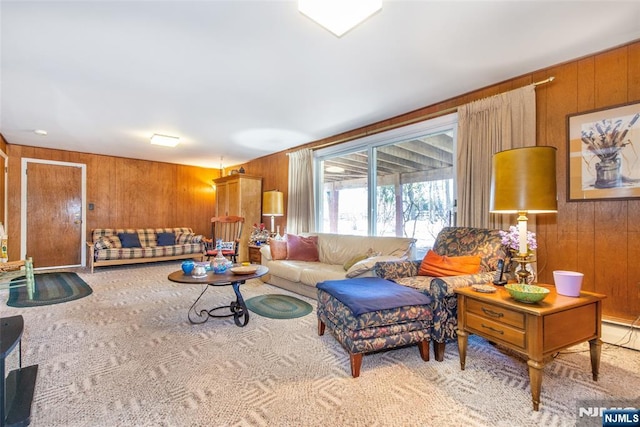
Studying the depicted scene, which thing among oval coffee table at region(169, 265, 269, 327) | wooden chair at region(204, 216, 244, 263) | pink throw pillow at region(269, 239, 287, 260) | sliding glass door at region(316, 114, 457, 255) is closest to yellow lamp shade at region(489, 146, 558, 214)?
sliding glass door at region(316, 114, 457, 255)

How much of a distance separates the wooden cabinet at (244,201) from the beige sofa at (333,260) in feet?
5.74

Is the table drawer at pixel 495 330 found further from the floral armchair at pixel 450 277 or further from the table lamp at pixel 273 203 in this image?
the table lamp at pixel 273 203

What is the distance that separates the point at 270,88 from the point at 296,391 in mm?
2709

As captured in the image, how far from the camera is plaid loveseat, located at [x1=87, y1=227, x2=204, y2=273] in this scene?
541 centimetres

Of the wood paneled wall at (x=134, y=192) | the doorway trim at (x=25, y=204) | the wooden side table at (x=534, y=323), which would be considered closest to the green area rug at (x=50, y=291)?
the doorway trim at (x=25, y=204)

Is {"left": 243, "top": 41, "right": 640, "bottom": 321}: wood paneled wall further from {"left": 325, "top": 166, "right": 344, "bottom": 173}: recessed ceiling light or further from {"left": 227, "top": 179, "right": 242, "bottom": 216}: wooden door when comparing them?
{"left": 227, "top": 179, "right": 242, "bottom": 216}: wooden door

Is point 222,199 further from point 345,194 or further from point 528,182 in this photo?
point 528,182

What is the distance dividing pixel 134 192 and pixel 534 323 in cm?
736

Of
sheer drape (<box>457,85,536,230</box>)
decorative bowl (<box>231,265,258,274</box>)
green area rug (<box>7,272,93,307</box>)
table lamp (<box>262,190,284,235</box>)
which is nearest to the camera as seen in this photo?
sheer drape (<box>457,85,536,230</box>)

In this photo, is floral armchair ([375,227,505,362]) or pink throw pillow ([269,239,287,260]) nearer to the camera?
floral armchair ([375,227,505,362])

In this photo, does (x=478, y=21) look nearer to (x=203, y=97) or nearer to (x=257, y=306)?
(x=203, y=97)

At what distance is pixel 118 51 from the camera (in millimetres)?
2359

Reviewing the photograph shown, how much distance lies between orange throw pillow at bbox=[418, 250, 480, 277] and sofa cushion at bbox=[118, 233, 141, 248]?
570 centimetres

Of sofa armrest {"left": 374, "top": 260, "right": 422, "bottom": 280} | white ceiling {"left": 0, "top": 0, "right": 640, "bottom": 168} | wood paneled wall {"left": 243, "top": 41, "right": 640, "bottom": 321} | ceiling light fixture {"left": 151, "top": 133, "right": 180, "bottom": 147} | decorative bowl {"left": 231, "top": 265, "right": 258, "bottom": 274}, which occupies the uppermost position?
white ceiling {"left": 0, "top": 0, "right": 640, "bottom": 168}
